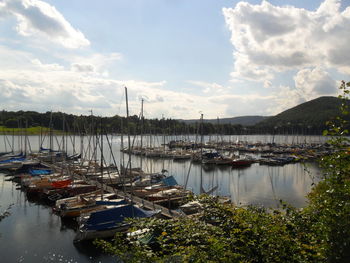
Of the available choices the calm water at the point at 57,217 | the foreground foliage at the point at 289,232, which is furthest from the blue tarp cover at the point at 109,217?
the foreground foliage at the point at 289,232

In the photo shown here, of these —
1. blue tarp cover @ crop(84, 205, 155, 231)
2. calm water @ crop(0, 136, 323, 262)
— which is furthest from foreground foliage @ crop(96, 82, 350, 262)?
blue tarp cover @ crop(84, 205, 155, 231)

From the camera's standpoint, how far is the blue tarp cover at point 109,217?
24953 millimetres

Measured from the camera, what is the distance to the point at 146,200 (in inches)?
1436

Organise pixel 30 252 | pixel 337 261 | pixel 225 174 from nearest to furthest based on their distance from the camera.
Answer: pixel 337 261, pixel 30 252, pixel 225 174

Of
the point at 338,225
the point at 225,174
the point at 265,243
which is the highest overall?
the point at 338,225

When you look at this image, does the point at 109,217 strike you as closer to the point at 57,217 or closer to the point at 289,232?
the point at 57,217

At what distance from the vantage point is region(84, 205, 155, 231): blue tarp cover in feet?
81.9

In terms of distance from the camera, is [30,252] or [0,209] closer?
[30,252]

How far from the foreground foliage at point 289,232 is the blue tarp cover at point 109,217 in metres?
17.6

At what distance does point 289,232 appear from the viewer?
7.97m

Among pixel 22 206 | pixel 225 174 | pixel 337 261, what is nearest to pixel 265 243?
pixel 337 261

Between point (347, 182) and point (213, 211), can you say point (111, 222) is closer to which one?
point (213, 211)

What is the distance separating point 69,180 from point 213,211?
38.8 metres

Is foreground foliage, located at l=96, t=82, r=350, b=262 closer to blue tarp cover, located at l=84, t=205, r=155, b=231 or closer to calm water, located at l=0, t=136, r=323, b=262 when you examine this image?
calm water, located at l=0, t=136, r=323, b=262
